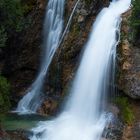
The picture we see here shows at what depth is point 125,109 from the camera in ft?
65.8

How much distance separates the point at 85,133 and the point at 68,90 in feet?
11.0

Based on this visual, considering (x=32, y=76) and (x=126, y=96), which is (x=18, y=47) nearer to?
(x=32, y=76)

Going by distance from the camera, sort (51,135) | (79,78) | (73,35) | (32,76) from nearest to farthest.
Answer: (51,135)
(79,78)
(73,35)
(32,76)

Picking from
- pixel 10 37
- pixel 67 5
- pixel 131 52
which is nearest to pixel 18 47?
pixel 10 37

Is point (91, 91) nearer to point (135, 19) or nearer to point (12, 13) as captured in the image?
point (135, 19)

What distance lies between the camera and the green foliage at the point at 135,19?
2067 centimetres

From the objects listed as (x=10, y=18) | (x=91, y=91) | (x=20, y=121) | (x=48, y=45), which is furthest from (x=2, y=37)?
(x=91, y=91)

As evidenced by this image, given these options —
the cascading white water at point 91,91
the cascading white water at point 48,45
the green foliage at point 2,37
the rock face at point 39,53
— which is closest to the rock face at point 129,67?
the cascading white water at point 91,91

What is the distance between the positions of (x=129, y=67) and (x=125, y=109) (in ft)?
5.87

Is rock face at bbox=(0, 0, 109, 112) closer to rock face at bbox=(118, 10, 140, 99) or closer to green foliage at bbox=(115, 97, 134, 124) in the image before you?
rock face at bbox=(118, 10, 140, 99)

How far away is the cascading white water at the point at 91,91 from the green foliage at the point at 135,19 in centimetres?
104

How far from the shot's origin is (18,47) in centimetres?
2664

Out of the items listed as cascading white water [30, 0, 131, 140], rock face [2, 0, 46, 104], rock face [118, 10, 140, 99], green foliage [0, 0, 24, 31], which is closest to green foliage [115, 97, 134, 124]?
rock face [118, 10, 140, 99]

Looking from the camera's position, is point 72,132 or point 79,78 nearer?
point 72,132
